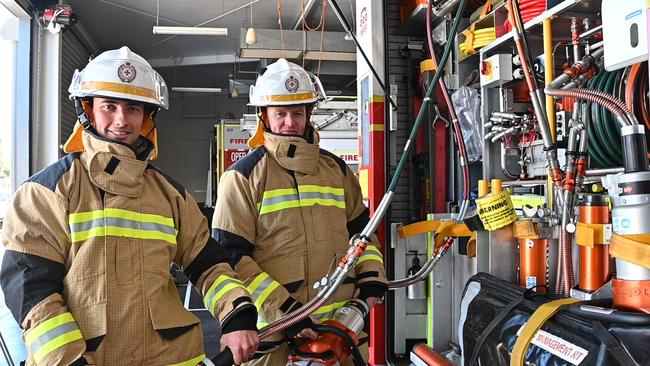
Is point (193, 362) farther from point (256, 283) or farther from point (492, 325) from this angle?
point (492, 325)

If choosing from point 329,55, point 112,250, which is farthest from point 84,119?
point 329,55

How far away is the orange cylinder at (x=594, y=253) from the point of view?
76.3 inches

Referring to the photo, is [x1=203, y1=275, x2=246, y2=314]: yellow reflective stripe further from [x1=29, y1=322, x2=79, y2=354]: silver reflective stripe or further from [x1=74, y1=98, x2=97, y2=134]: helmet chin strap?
[x1=74, y1=98, x2=97, y2=134]: helmet chin strap

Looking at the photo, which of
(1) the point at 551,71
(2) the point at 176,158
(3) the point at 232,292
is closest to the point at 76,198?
(3) the point at 232,292

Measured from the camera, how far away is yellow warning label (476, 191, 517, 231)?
2.37m

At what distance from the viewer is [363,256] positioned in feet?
8.75

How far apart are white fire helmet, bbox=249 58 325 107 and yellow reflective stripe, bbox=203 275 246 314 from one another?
0.86m

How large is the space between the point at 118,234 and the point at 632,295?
5.08ft

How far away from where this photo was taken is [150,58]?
1329 centimetres

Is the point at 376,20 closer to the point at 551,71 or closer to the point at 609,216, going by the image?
the point at 551,71

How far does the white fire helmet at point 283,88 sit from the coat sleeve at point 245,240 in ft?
1.20

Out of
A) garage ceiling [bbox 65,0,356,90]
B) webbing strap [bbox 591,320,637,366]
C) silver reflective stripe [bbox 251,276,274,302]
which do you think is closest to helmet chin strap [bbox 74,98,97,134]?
silver reflective stripe [bbox 251,276,274,302]

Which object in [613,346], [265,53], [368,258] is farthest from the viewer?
[265,53]

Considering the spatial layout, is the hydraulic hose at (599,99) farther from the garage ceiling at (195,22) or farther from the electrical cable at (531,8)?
the garage ceiling at (195,22)
